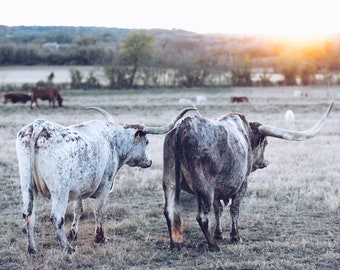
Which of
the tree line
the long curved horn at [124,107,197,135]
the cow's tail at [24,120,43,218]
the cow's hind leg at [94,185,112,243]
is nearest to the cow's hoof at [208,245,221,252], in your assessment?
the cow's hind leg at [94,185,112,243]

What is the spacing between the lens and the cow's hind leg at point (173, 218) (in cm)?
719

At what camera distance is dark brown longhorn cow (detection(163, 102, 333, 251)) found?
7.00 meters

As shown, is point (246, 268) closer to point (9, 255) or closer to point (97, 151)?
point (97, 151)

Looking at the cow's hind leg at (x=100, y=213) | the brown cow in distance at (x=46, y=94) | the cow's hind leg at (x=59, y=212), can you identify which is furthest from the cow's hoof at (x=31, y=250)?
the brown cow in distance at (x=46, y=94)

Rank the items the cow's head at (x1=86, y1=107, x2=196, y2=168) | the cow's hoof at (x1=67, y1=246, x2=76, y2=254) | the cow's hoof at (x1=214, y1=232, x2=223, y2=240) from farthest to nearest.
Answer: the cow's head at (x1=86, y1=107, x2=196, y2=168) < the cow's hoof at (x1=214, y1=232, x2=223, y2=240) < the cow's hoof at (x1=67, y1=246, x2=76, y2=254)

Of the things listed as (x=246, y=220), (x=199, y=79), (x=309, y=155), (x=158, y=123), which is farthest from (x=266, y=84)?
(x=246, y=220)

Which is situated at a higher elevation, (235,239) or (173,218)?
(173,218)

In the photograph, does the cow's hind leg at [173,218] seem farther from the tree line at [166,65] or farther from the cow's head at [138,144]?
the tree line at [166,65]

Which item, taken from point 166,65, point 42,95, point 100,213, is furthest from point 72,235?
point 166,65

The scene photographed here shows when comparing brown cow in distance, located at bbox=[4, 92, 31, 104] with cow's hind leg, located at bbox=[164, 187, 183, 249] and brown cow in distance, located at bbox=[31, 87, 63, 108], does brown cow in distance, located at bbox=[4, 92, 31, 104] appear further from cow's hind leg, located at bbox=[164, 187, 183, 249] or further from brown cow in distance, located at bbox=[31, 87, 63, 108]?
cow's hind leg, located at bbox=[164, 187, 183, 249]

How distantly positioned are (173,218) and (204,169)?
2.74 feet

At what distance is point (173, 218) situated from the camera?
7.25m

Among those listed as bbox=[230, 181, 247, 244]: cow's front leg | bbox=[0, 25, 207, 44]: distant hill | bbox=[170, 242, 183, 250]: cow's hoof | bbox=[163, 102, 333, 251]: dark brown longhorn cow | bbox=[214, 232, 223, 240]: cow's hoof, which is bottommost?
bbox=[214, 232, 223, 240]: cow's hoof

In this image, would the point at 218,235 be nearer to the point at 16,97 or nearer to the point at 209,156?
the point at 209,156
